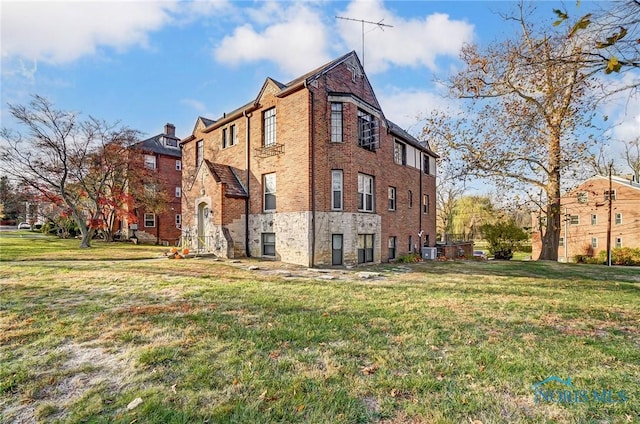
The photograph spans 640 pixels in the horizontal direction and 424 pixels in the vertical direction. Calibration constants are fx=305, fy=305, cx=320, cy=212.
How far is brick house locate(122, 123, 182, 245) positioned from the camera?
90.6 feet

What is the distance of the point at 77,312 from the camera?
17.5 feet

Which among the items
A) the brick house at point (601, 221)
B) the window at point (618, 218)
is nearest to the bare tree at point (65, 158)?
the brick house at point (601, 221)

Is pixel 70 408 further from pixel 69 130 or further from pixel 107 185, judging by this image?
pixel 107 185

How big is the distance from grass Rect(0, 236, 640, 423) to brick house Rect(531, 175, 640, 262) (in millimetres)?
28989

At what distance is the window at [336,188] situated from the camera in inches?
530

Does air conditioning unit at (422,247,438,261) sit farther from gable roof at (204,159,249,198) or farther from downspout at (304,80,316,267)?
gable roof at (204,159,249,198)

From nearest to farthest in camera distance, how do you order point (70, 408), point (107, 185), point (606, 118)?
point (70, 408) < point (606, 118) < point (107, 185)

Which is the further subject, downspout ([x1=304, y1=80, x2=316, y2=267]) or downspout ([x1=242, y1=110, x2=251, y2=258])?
downspout ([x1=242, y1=110, x2=251, y2=258])

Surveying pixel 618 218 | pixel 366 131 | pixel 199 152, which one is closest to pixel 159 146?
pixel 199 152

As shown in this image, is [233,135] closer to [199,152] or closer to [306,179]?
[199,152]

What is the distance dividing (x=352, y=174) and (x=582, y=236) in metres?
34.1

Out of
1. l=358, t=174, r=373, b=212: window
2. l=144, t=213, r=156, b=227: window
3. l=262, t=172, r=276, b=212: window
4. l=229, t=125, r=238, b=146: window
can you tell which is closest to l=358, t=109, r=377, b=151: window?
l=358, t=174, r=373, b=212: window

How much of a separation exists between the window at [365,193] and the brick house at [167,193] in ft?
63.7

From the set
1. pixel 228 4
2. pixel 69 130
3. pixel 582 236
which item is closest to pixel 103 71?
pixel 228 4
